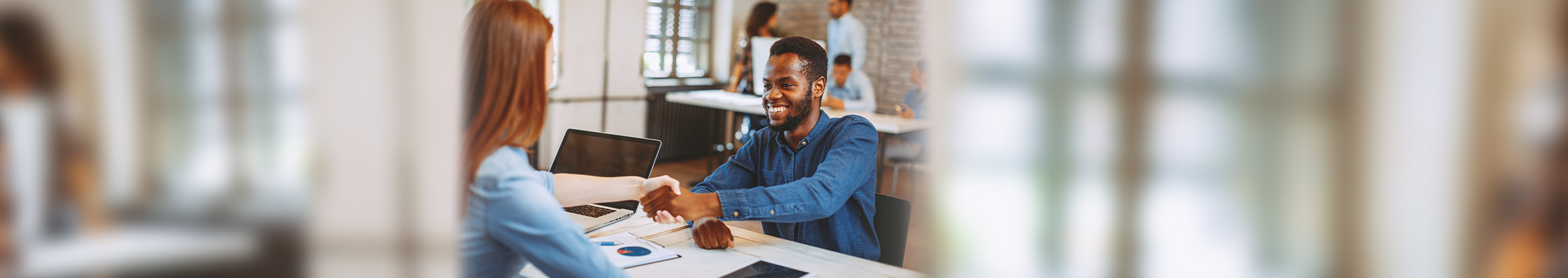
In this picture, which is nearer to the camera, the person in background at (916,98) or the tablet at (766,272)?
the tablet at (766,272)

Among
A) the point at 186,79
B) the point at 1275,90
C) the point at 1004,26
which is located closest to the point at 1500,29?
the point at 1275,90

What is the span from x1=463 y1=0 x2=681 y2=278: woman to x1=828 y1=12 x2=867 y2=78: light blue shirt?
186 inches

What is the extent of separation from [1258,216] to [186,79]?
38.7 inches

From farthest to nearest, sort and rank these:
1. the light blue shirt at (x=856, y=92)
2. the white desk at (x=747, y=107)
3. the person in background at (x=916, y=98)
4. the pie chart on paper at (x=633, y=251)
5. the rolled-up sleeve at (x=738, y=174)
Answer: the light blue shirt at (x=856, y=92), the person in background at (x=916, y=98), the white desk at (x=747, y=107), the rolled-up sleeve at (x=738, y=174), the pie chart on paper at (x=633, y=251)

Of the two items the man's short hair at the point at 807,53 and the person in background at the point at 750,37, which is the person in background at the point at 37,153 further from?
the person in background at the point at 750,37

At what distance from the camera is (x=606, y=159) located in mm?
2219

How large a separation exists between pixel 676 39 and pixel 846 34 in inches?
49.5

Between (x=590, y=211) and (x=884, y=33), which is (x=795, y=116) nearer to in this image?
(x=590, y=211)

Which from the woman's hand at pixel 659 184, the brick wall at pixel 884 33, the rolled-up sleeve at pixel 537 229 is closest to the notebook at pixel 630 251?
the woman's hand at pixel 659 184

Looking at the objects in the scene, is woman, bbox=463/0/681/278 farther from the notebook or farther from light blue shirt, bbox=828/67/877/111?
light blue shirt, bbox=828/67/877/111

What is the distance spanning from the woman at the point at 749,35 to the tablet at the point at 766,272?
452 centimetres

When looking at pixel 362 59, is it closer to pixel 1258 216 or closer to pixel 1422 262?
pixel 1258 216

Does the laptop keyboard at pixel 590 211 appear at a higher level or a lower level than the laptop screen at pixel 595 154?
lower

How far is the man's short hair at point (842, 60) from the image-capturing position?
5.38 m
